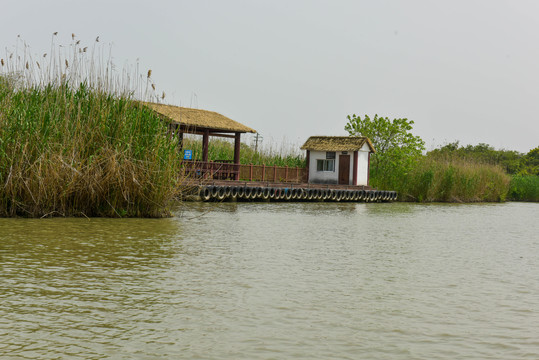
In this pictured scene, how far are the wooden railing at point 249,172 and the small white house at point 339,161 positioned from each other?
1.08 m

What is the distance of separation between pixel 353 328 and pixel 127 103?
28.8ft

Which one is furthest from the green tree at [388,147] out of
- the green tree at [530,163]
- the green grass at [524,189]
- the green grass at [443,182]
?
the green tree at [530,163]

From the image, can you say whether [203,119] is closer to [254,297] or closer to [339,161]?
[339,161]

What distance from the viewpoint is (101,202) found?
12.1 meters

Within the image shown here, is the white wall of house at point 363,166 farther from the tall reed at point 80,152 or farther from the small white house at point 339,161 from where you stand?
the tall reed at point 80,152

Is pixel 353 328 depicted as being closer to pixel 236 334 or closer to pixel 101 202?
pixel 236 334

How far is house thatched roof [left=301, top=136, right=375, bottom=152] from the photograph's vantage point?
3185cm

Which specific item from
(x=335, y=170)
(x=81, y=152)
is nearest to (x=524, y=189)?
(x=335, y=170)

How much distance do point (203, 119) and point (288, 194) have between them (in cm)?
460

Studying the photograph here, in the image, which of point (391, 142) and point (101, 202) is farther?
point (391, 142)

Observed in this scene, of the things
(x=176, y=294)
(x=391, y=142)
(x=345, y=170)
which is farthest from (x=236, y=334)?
(x=391, y=142)

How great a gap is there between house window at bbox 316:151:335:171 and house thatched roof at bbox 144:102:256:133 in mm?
6718

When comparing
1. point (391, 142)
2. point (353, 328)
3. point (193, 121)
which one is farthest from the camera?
point (391, 142)

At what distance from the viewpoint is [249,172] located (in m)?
26.4
